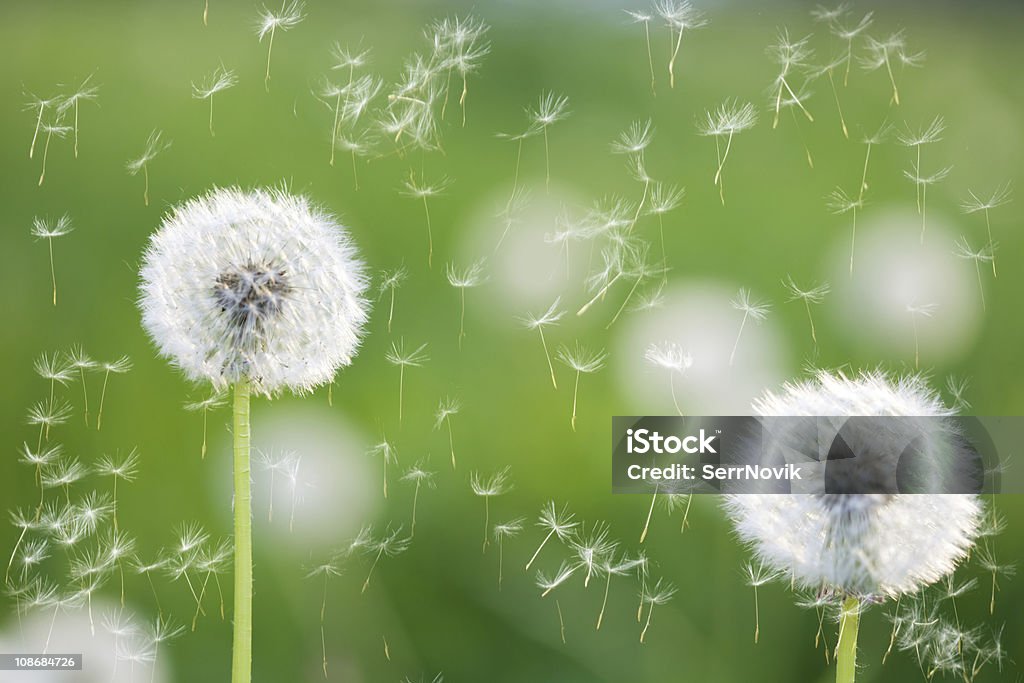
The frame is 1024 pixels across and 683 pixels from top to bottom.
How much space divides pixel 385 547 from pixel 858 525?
0.66 metres

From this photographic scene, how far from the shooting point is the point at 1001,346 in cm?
130

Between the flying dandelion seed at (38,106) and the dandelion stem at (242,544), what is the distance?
1.74 ft

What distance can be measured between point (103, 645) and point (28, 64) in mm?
884

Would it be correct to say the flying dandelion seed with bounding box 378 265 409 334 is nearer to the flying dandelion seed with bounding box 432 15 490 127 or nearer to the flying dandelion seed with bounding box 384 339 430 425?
the flying dandelion seed with bounding box 384 339 430 425

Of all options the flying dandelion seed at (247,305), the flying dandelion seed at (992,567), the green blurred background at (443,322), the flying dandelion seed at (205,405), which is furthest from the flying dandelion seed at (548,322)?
the flying dandelion seed at (992,567)

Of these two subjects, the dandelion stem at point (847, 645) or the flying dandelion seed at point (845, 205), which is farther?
the flying dandelion seed at point (845, 205)

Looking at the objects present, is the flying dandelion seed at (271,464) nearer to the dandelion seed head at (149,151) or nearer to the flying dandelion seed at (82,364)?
the flying dandelion seed at (82,364)

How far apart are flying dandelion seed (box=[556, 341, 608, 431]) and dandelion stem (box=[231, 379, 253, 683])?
457mm

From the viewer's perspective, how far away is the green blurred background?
125cm

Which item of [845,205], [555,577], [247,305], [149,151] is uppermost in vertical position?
[149,151]

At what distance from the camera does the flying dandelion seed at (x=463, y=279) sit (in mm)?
1272

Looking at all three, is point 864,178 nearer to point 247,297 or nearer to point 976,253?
point 976,253

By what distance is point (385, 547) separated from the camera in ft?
4.13

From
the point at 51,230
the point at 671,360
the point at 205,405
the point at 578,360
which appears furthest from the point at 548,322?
the point at 51,230
